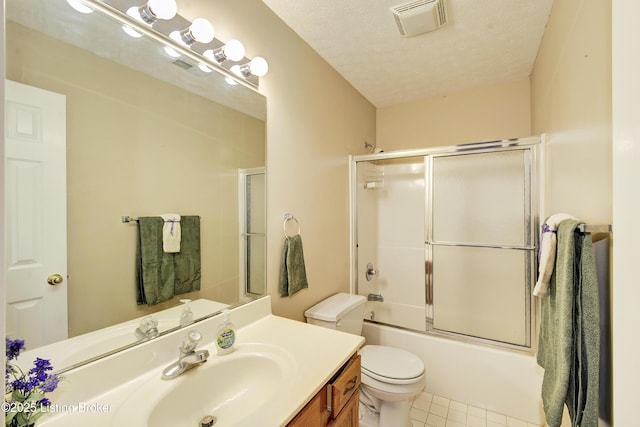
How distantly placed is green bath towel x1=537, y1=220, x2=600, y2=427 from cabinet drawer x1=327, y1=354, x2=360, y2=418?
2.13 feet

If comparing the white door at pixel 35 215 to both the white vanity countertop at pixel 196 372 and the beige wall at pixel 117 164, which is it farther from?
the white vanity countertop at pixel 196 372

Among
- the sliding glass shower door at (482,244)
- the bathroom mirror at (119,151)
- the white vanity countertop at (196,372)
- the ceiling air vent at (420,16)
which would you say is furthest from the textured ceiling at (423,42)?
the white vanity countertop at (196,372)

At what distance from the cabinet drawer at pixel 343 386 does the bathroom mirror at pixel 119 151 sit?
0.58 metres

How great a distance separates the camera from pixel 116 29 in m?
0.92

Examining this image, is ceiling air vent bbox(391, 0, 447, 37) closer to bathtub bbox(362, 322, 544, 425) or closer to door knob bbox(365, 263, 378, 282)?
door knob bbox(365, 263, 378, 282)

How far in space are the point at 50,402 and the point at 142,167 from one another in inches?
27.4

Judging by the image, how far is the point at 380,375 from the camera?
1.59 metres

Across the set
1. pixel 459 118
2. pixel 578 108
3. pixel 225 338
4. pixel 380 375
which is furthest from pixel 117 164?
pixel 459 118

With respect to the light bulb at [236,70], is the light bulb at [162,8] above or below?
above

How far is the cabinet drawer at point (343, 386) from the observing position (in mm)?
963

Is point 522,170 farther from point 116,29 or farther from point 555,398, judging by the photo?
point 116,29

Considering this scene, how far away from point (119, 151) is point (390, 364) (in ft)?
5.64

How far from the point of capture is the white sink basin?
2.62 feet

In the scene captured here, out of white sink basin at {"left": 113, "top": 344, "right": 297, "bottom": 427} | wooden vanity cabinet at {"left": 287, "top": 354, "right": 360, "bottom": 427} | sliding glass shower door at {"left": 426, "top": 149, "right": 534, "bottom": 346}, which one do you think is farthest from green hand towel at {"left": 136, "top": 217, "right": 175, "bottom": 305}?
sliding glass shower door at {"left": 426, "top": 149, "right": 534, "bottom": 346}
